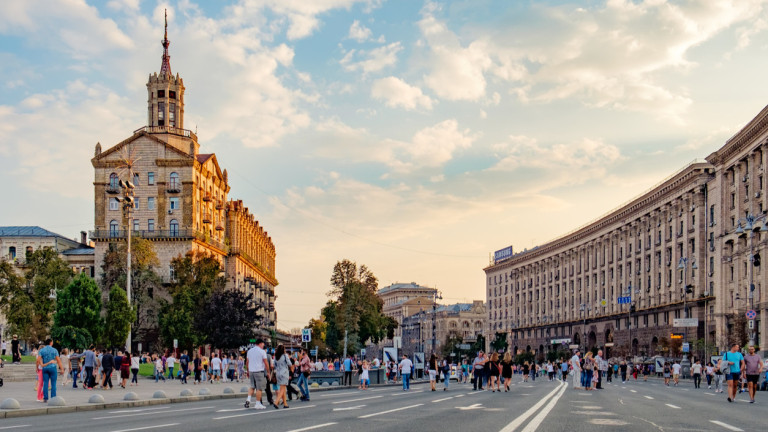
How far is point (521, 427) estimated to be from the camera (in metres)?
15.1

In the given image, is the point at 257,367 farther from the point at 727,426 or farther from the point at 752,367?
the point at 752,367

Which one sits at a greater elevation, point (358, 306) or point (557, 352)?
point (358, 306)

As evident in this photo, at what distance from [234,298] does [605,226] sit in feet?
183

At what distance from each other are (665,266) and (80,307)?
58.3m

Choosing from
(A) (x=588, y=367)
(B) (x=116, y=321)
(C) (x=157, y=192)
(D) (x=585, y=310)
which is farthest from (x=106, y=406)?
(D) (x=585, y=310)

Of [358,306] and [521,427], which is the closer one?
[521,427]

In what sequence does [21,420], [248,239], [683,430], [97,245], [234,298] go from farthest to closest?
[248,239] → [97,245] → [234,298] → [21,420] → [683,430]

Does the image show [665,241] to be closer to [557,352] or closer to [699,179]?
[699,179]

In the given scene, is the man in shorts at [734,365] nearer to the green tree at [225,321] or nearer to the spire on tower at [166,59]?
the green tree at [225,321]

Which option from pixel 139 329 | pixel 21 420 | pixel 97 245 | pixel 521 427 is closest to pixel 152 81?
pixel 97 245

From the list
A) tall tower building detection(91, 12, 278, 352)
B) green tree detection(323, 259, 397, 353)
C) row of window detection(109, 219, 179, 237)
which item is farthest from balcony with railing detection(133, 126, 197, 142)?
green tree detection(323, 259, 397, 353)

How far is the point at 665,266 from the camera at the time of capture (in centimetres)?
9294

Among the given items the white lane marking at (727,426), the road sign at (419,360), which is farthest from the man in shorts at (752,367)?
the road sign at (419,360)

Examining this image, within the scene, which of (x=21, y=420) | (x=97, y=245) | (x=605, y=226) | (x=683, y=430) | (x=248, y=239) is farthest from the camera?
(x=248, y=239)
